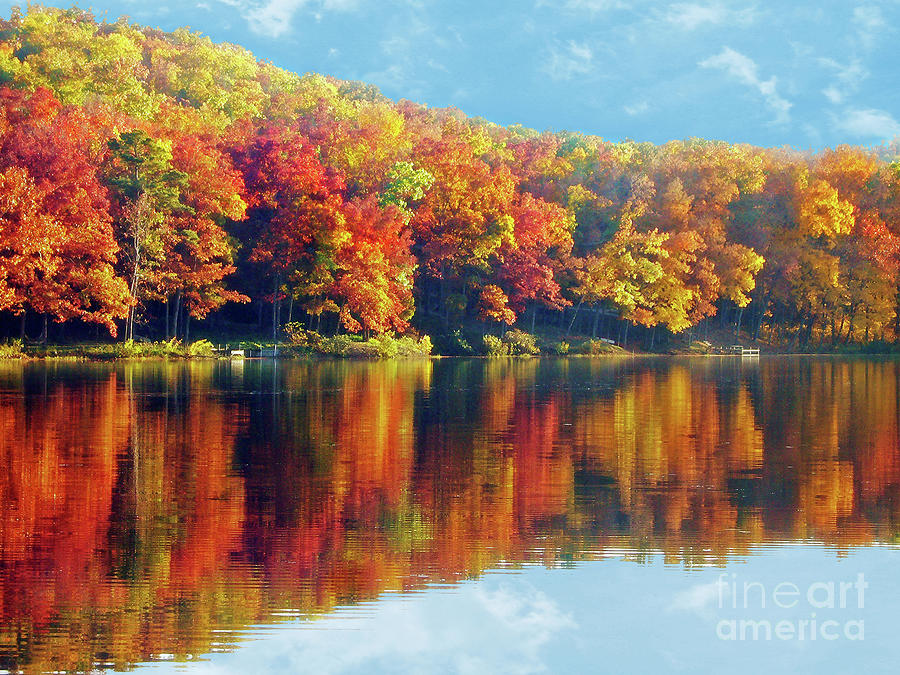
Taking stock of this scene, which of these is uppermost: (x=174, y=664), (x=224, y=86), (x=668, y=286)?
A: (x=224, y=86)

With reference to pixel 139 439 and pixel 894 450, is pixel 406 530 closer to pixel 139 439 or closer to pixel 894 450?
pixel 139 439

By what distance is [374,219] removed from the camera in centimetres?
5800

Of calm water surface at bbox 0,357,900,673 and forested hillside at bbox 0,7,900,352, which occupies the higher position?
forested hillside at bbox 0,7,900,352

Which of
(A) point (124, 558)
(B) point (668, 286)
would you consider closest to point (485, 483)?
(A) point (124, 558)

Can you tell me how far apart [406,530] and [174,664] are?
155 inches

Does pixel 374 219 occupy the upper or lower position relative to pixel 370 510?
upper

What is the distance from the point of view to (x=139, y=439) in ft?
58.2

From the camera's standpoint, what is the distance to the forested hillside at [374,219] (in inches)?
1984

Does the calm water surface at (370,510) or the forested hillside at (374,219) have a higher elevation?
the forested hillside at (374,219)

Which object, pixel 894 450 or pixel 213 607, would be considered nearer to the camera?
pixel 213 607

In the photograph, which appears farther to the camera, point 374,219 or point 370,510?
point 374,219

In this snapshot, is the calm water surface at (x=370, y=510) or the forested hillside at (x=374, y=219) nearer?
the calm water surface at (x=370, y=510)

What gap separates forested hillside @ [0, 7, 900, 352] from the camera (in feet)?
165

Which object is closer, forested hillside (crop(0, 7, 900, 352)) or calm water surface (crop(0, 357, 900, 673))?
calm water surface (crop(0, 357, 900, 673))
